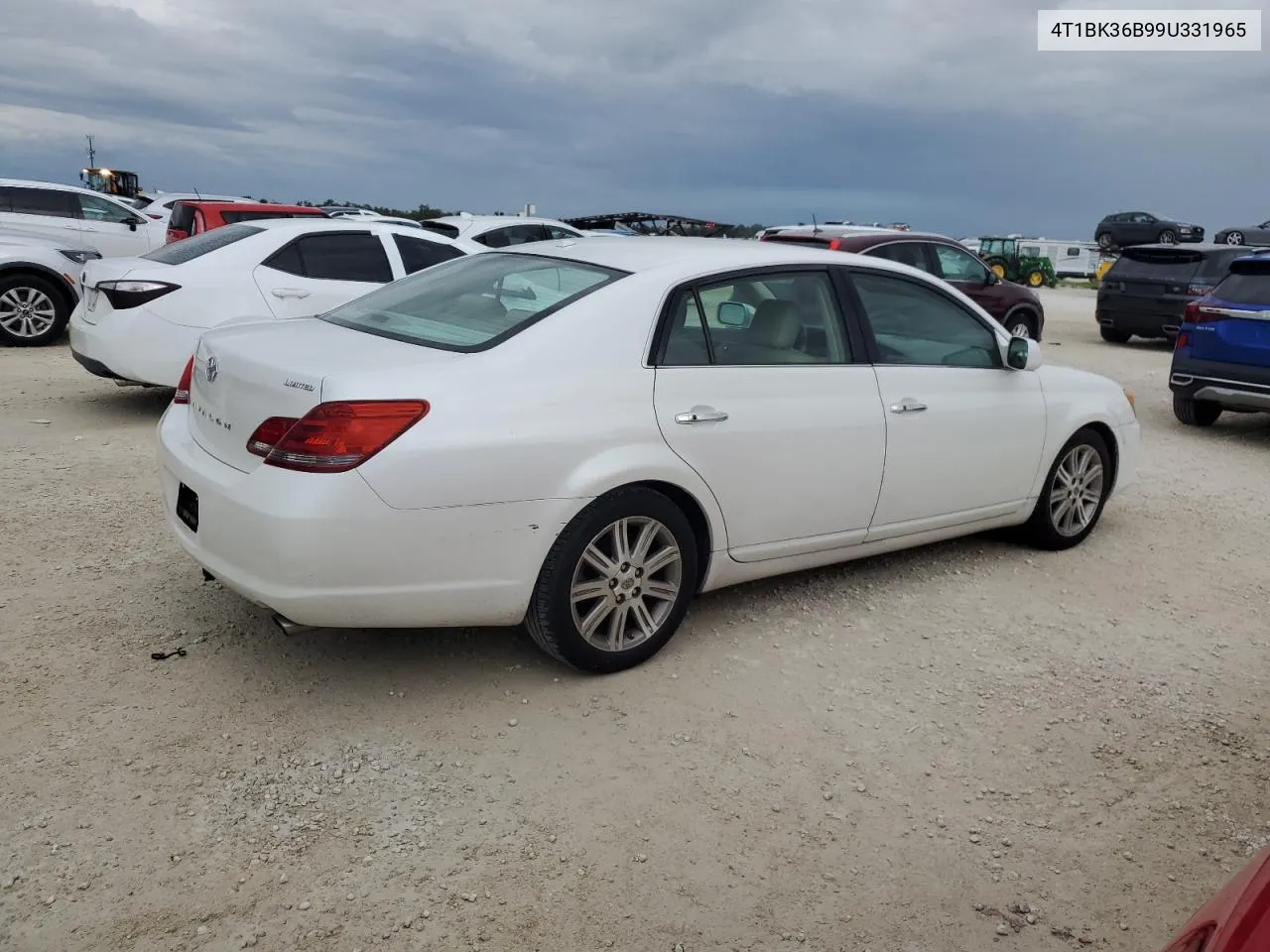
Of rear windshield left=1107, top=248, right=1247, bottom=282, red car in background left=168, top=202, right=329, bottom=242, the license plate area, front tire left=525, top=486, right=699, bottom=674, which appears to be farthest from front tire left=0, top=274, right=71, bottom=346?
rear windshield left=1107, top=248, right=1247, bottom=282

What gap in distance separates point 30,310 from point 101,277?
445 centimetres

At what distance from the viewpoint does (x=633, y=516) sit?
3.85 meters

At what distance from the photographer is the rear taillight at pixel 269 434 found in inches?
135

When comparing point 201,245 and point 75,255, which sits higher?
point 75,255

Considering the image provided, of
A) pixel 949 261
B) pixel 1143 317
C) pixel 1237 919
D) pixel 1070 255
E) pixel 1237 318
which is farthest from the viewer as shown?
pixel 1070 255

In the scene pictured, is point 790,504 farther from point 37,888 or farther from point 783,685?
A: point 37,888

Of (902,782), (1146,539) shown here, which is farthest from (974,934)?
(1146,539)

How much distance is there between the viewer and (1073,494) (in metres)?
5.71

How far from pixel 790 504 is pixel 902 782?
1.27 m

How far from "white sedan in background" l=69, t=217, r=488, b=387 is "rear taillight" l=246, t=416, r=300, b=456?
4.14 meters

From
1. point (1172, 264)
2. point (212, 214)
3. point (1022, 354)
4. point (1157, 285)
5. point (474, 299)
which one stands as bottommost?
point (1022, 354)

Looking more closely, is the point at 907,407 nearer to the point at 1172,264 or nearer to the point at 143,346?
the point at 143,346

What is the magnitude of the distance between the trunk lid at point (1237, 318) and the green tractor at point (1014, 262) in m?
26.1

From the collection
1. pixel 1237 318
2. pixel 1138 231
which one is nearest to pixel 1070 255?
pixel 1138 231
